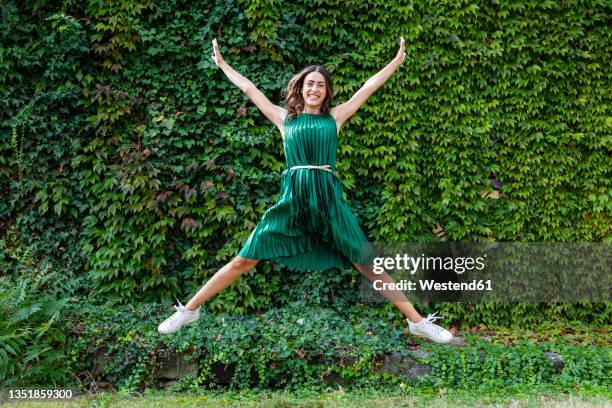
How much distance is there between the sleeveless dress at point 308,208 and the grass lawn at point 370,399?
998 millimetres

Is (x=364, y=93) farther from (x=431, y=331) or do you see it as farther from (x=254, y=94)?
(x=431, y=331)

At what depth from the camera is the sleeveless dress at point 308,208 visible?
142 inches

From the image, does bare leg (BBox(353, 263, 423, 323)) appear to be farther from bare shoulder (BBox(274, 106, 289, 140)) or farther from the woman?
bare shoulder (BBox(274, 106, 289, 140))

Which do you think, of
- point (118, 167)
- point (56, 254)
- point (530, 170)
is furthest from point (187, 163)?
point (530, 170)

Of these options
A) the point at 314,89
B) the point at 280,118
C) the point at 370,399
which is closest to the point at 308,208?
the point at 280,118

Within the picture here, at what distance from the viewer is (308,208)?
3590 millimetres

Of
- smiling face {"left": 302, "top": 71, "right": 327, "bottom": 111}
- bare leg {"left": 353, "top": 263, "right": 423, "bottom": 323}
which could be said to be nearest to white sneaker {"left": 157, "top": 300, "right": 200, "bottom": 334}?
bare leg {"left": 353, "top": 263, "right": 423, "bottom": 323}

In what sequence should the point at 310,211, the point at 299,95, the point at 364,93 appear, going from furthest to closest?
the point at 299,95
the point at 364,93
the point at 310,211

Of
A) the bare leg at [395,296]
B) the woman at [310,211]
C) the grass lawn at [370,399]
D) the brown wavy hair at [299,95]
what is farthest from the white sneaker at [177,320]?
the brown wavy hair at [299,95]

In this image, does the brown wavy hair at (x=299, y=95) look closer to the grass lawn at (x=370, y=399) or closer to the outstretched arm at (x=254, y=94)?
the outstretched arm at (x=254, y=94)

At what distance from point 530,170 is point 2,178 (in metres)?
4.87

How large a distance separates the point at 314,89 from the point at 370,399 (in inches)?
85.2

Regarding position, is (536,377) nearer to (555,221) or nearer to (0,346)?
(555,221)

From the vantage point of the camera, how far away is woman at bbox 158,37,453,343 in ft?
11.8
